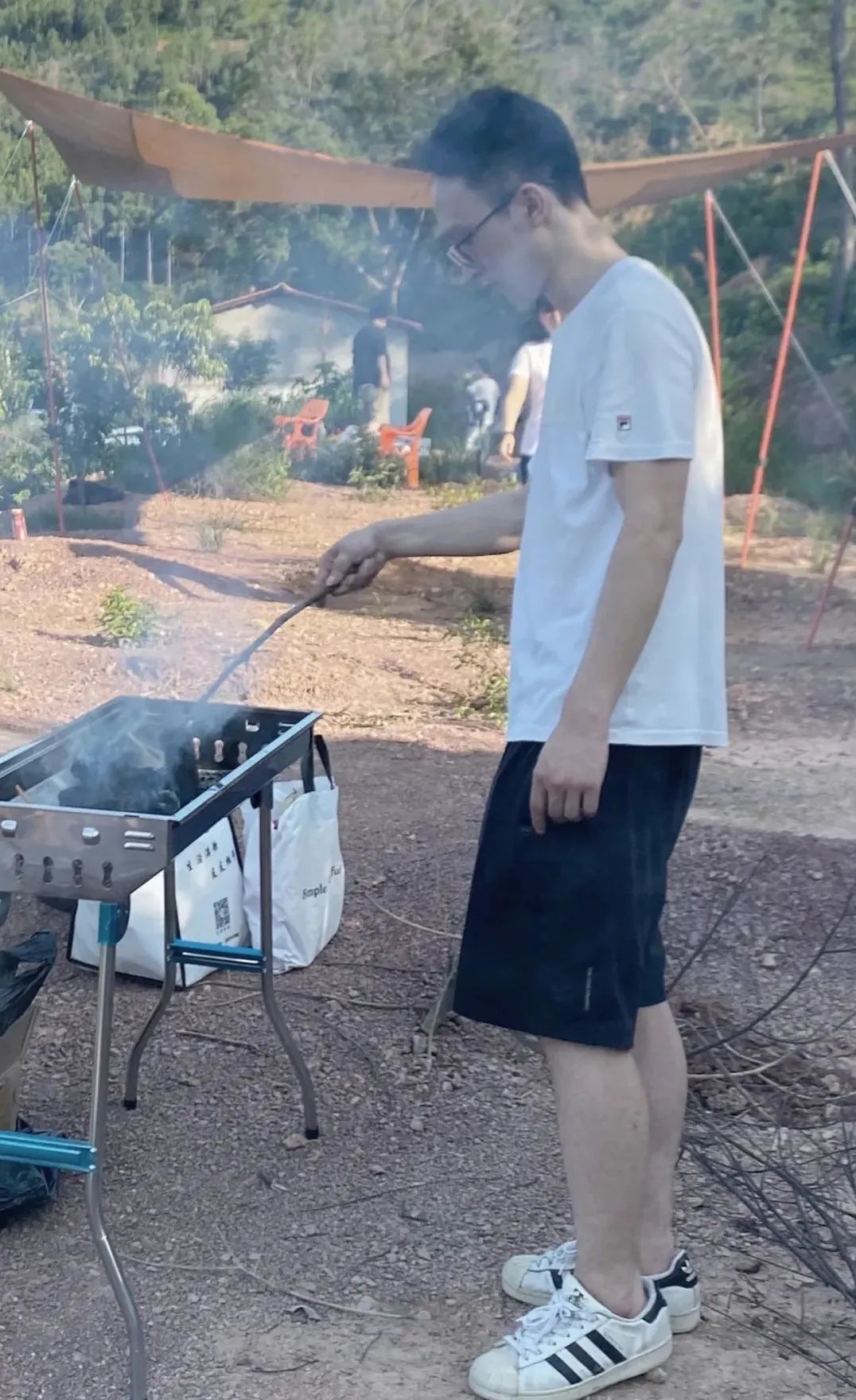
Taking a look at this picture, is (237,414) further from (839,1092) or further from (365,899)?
(839,1092)

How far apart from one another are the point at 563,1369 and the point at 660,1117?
38cm

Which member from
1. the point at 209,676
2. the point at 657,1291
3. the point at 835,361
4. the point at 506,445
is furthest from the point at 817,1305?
the point at 835,361

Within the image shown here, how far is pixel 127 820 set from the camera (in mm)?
1870

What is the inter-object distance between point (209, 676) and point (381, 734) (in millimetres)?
Result: 1054

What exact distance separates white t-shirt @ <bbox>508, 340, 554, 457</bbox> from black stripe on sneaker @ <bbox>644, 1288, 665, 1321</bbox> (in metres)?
5.28

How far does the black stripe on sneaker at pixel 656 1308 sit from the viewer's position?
2076mm

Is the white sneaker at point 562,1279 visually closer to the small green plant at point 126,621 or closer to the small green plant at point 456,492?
the small green plant at point 126,621

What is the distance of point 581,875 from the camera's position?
1.89 meters

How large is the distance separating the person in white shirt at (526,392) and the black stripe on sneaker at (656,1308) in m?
5.23

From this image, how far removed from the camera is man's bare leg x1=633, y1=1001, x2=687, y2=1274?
212 cm

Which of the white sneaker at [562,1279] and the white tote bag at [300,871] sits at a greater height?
the white tote bag at [300,871]

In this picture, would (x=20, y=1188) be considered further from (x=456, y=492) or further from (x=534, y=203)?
(x=456, y=492)

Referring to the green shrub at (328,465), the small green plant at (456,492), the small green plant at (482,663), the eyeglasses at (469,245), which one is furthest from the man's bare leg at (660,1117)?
the green shrub at (328,465)

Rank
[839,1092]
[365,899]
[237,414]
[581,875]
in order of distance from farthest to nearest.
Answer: [237,414], [365,899], [839,1092], [581,875]
